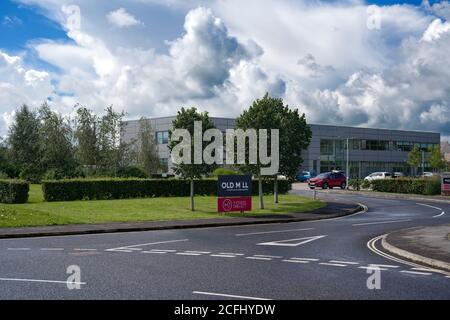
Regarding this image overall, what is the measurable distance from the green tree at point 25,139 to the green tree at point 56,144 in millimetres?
2285

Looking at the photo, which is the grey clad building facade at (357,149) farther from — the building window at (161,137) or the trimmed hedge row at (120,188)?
the trimmed hedge row at (120,188)

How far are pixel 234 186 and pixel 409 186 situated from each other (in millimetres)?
26487

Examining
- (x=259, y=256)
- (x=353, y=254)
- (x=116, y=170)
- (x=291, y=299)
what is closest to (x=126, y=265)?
(x=259, y=256)

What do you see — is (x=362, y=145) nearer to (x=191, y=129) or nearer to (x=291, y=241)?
(x=191, y=129)

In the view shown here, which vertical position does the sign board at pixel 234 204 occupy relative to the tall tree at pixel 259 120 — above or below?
below

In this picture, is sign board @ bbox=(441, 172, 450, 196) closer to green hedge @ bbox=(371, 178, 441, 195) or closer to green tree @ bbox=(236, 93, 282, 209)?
green hedge @ bbox=(371, 178, 441, 195)

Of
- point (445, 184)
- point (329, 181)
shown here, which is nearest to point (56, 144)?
point (329, 181)

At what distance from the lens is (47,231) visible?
17875 millimetres

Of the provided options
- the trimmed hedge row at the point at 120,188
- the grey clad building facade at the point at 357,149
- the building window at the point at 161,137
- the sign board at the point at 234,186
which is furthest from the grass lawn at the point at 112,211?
the grey clad building facade at the point at 357,149

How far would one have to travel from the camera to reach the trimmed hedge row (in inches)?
1236

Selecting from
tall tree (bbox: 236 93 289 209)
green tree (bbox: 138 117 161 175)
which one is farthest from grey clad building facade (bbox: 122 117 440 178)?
tall tree (bbox: 236 93 289 209)

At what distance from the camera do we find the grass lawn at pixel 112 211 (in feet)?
68.0
